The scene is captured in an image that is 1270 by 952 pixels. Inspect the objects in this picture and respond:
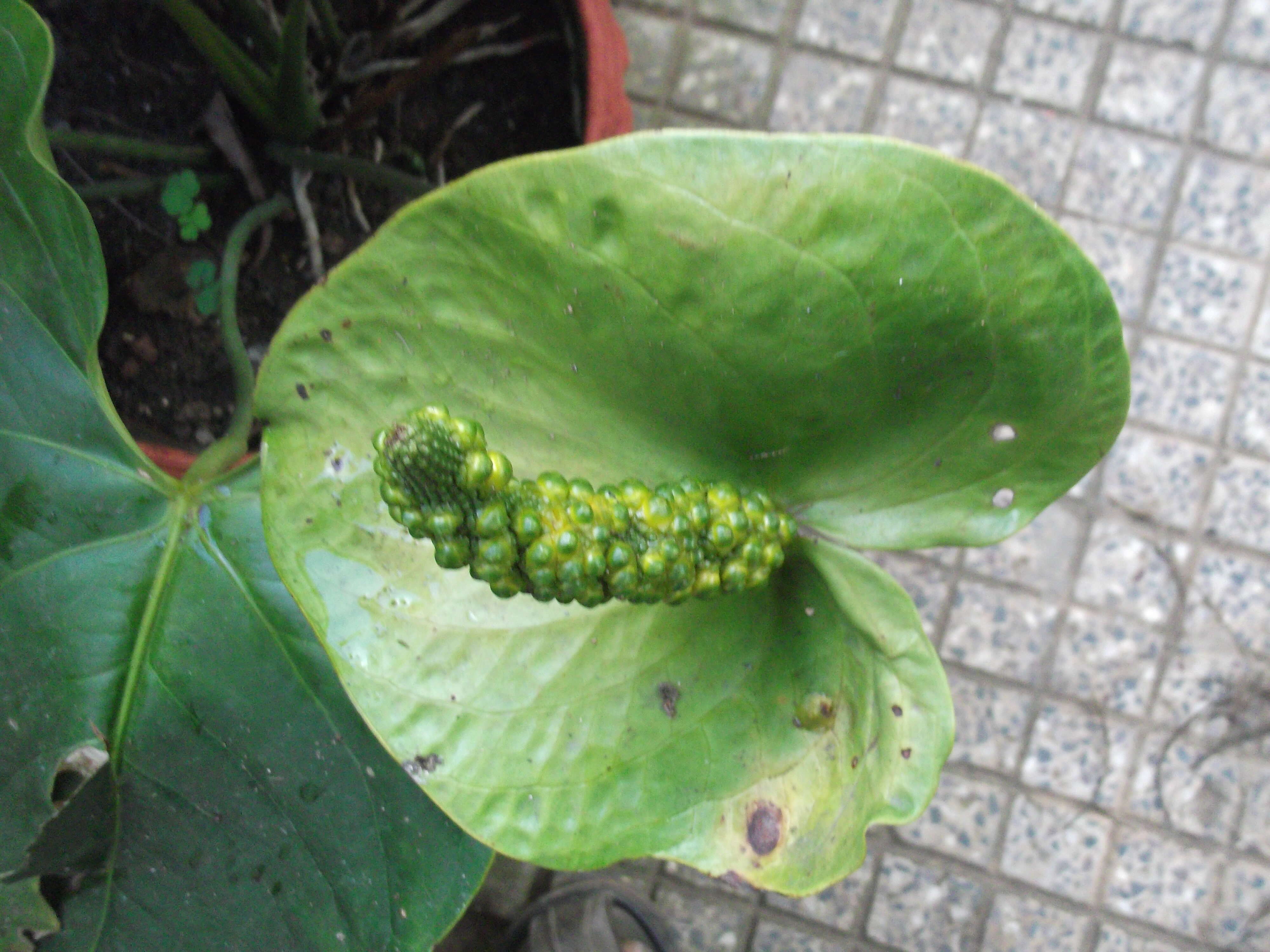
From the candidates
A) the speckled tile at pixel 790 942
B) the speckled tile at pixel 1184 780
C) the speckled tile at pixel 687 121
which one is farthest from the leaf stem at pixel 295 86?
the speckled tile at pixel 1184 780

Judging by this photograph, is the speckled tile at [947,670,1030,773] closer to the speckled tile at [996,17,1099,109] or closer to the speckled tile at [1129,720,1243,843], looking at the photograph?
the speckled tile at [1129,720,1243,843]

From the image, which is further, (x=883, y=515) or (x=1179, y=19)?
(x=1179, y=19)

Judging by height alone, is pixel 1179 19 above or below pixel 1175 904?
above

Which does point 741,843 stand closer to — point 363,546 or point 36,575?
point 363,546

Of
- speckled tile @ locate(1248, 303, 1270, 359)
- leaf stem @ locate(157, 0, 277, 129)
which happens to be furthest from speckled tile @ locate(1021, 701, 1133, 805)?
leaf stem @ locate(157, 0, 277, 129)

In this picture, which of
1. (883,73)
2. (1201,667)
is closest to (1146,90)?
(883,73)

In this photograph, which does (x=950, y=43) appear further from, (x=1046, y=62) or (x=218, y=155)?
(x=218, y=155)

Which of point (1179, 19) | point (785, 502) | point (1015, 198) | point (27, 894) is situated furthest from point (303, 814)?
point (1179, 19)
